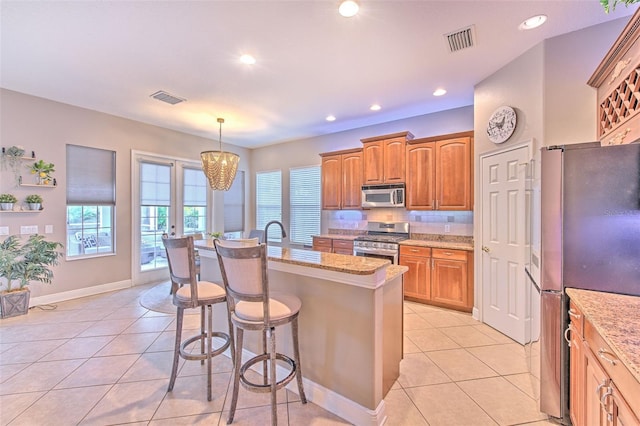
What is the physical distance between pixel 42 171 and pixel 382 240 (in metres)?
5.07

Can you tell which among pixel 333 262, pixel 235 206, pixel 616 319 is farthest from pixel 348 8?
pixel 235 206

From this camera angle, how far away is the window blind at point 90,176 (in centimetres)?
424

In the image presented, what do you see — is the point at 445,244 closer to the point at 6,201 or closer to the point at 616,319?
the point at 616,319

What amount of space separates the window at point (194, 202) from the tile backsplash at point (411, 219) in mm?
2674

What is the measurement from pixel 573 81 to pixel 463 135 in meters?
1.34

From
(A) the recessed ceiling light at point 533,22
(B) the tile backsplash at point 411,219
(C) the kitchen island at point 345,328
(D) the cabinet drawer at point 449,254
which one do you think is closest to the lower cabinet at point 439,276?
(D) the cabinet drawer at point 449,254

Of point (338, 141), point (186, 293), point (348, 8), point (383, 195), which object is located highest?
point (348, 8)

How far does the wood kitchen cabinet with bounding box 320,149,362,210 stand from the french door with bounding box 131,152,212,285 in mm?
2791

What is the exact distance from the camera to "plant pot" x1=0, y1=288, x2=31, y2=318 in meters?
3.48

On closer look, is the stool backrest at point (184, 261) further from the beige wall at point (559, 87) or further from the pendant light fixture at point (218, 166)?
the beige wall at point (559, 87)

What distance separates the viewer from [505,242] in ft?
10.2

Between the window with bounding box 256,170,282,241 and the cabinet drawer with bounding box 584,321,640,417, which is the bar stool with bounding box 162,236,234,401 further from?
the window with bounding box 256,170,282,241

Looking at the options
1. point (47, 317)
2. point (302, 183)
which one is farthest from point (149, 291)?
point (302, 183)

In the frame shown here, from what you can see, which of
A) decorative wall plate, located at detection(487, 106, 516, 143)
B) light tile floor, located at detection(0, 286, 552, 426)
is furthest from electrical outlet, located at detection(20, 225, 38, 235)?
decorative wall plate, located at detection(487, 106, 516, 143)
